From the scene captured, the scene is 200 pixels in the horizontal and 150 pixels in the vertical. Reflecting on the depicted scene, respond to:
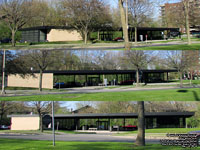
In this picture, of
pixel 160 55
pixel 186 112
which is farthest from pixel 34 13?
pixel 186 112

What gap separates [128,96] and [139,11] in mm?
22000

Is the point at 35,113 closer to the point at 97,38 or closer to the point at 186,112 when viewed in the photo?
the point at 97,38

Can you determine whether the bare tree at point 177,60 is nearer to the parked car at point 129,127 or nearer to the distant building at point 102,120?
the distant building at point 102,120

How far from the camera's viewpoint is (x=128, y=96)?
88.0 feet

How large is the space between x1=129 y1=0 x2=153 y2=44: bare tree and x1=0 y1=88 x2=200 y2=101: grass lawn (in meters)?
18.6

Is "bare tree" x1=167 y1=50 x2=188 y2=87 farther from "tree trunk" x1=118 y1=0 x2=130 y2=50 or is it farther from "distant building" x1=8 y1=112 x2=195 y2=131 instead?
"distant building" x1=8 y1=112 x2=195 y2=131

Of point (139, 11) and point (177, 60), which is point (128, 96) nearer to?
point (177, 60)

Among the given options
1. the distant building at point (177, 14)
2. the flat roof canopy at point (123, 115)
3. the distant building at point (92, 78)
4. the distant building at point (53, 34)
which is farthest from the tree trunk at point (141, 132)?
the distant building at point (53, 34)

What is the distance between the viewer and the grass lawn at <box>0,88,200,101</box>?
2661 cm

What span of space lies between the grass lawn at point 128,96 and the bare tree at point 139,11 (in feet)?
61.0

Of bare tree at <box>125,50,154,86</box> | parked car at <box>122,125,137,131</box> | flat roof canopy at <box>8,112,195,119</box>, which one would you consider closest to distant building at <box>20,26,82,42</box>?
flat roof canopy at <box>8,112,195,119</box>

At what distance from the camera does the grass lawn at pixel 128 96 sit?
26.6 metres

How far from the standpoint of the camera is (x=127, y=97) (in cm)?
2667

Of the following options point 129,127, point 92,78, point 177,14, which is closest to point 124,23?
point 92,78
